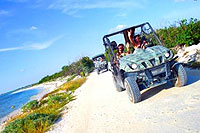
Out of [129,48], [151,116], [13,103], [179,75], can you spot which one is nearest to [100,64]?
[129,48]

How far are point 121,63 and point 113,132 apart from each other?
2410 mm

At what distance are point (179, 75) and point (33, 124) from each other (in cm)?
500

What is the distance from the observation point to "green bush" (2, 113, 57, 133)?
6.12m

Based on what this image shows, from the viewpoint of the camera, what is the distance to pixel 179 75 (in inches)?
221

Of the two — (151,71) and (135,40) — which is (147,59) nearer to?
(151,71)

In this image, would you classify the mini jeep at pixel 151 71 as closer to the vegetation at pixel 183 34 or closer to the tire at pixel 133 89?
the tire at pixel 133 89

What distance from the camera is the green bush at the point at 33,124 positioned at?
241 inches

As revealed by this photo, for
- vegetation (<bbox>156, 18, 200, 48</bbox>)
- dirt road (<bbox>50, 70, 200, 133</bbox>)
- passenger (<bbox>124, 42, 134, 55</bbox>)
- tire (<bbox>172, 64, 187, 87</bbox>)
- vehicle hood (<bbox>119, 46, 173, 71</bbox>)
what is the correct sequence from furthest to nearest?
vegetation (<bbox>156, 18, 200, 48</bbox>), passenger (<bbox>124, 42, 134, 55</bbox>), tire (<bbox>172, 64, 187, 87</bbox>), vehicle hood (<bbox>119, 46, 173, 71</bbox>), dirt road (<bbox>50, 70, 200, 133</bbox>)

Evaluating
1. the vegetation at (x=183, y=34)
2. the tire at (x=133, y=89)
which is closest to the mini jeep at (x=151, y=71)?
the tire at (x=133, y=89)

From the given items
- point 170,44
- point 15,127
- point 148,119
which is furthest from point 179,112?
point 170,44

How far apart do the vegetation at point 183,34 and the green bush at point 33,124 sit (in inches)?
386

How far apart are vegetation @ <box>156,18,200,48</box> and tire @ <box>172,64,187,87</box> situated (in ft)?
24.2

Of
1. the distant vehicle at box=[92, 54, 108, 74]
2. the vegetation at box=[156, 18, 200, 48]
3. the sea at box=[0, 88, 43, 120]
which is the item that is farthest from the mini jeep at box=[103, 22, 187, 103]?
the distant vehicle at box=[92, 54, 108, 74]

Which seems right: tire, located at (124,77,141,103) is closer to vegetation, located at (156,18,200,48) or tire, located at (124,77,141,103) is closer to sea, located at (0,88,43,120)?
vegetation, located at (156,18,200,48)
